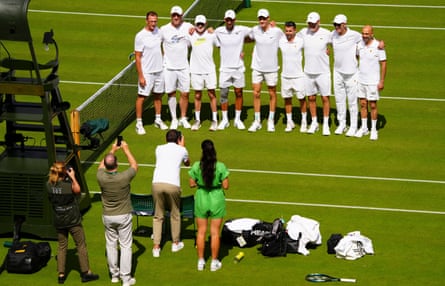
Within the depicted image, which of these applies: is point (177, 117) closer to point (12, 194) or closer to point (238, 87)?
point (238, 87)

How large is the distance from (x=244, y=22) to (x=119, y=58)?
3.96 meters

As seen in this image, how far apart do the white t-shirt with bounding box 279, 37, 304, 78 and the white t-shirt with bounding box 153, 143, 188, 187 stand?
623 cm

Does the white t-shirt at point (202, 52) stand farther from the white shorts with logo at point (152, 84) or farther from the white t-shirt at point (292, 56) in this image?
the white t-shirt at point (292, 56)

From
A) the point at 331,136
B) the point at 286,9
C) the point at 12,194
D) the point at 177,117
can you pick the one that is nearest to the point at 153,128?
the point at 177,117

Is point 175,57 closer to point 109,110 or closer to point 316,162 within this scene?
point 109,110

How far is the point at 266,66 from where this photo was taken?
83.4 feet

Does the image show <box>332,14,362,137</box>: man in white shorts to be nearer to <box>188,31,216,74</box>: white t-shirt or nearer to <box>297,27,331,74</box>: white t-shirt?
<box>297,27,331,74</box>: white t-shirt

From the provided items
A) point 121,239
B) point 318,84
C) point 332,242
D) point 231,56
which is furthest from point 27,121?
point 318,84

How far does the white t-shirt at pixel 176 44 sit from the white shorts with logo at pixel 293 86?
2.20 meters

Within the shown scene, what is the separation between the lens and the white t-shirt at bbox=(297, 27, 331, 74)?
25047 millimetres

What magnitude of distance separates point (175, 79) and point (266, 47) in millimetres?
2071

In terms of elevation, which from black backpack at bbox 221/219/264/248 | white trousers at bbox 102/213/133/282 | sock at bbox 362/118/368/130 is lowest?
black backpack at bbox 221/219/264/248

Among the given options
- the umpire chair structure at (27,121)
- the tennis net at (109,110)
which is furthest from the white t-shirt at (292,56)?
the umpire chair structure at (27,121)

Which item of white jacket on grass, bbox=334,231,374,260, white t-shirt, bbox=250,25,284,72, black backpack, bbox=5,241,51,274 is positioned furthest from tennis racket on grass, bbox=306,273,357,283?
white t-shirt, bbox=250,25,284,72
